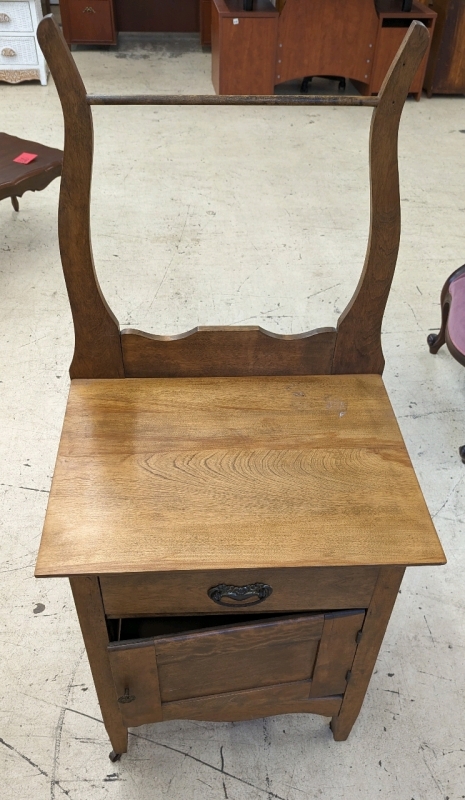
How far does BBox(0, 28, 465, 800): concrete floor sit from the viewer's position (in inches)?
59.0

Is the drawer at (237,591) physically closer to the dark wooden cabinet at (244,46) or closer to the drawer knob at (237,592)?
the drawer knob at (237,592)

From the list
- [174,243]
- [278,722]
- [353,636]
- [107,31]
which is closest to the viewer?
[353,636]

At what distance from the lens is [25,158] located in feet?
9.53

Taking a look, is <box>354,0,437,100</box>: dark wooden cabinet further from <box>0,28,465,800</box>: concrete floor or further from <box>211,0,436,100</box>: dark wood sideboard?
<box>0,28,465,800</box>: concrete floor

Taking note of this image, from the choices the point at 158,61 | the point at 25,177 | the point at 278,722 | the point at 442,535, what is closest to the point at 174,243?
the point at 25,177

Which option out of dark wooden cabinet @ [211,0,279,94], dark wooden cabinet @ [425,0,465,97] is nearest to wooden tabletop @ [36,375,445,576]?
dark wooden cabinet @ [211,0,279,94]

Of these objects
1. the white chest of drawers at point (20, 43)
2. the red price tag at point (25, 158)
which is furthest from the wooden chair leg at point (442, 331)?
the white chest of drawers at point (20, 43)

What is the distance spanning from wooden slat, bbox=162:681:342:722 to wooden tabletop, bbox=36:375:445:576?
1.39 feet

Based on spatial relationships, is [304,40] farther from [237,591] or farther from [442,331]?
[237,591]

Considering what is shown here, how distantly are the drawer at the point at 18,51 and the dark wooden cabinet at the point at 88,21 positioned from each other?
1.68 feet

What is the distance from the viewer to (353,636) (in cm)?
125

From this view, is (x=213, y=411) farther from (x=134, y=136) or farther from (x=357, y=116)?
(x=357, y=116)

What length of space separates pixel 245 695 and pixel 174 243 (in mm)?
2253

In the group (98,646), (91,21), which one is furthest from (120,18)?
(98,646)
